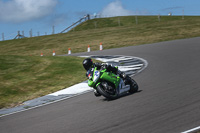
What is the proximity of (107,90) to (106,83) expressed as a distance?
0.62 feet

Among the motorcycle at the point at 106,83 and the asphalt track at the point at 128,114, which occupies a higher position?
the motorcycle at the point at 106,83

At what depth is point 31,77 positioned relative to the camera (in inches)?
587

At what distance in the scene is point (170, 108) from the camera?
6441mm

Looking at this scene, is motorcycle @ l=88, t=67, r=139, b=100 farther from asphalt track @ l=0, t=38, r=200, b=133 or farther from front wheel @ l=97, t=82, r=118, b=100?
asphalt track @ l=0, t=38, r=200, b=133

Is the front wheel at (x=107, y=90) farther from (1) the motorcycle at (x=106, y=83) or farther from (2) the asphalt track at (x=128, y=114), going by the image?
(2) the asphalt track at (x=128, y=114)

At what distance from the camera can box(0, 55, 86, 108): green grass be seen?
1186 centimetres

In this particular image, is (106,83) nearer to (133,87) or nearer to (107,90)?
(107,90)

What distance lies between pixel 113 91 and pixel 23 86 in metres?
5.86

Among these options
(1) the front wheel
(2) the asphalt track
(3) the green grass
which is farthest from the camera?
(3) the green grass

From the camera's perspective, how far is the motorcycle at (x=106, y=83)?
8.31 m

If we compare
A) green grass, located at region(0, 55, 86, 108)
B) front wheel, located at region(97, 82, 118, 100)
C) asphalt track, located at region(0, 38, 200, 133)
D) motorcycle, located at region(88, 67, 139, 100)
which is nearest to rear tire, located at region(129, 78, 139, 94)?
asphalt track, located at region(0, 38, 200, 133)

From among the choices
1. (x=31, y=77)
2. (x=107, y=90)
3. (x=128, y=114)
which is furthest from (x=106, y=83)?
(x=31, y=77)

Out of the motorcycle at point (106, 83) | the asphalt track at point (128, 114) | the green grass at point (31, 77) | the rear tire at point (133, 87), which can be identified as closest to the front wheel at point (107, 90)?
the motorcycle at point (106, 83)

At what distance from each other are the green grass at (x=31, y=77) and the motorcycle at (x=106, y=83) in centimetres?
352
